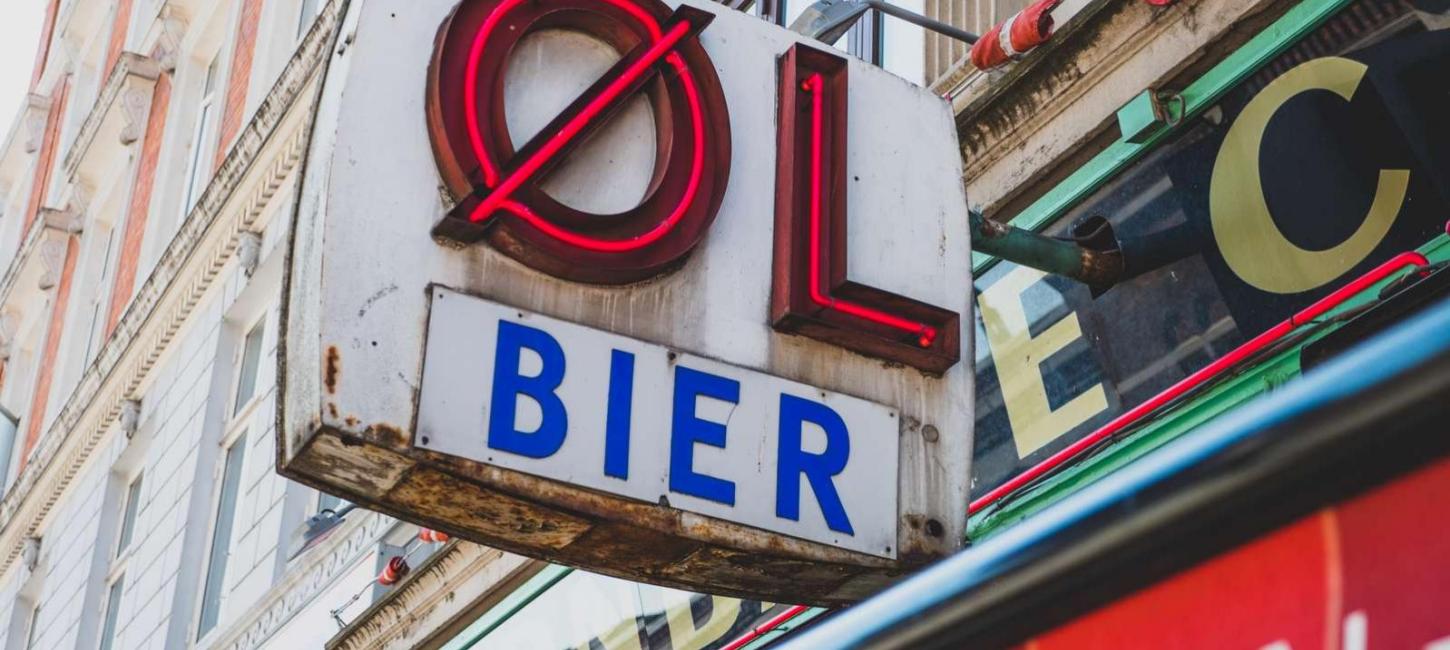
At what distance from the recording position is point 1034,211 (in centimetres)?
673

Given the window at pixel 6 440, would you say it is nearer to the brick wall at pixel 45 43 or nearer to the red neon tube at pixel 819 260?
the brick wall at pixel 45 43

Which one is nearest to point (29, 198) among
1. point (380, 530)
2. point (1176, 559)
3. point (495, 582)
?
point (380, 530)

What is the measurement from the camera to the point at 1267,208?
567cm

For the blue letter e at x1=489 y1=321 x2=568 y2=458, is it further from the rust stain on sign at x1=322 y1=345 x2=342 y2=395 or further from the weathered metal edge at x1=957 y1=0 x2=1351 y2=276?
the weathered metal edge at x1=957 y1=0 x2=1351 y2=276

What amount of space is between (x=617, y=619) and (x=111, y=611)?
971cm

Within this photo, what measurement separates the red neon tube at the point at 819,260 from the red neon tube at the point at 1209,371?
70cm

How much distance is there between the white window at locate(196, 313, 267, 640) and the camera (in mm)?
14570

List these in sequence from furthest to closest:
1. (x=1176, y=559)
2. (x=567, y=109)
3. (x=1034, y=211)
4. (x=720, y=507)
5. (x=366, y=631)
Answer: (x=366, y=631) → (x=1034, y=211) → (x=567, y=109) → (x=720, y=507) → (x=1176, y=559)

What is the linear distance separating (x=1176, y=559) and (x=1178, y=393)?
4.14 m

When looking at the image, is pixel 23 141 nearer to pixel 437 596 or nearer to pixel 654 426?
pixel 437 596

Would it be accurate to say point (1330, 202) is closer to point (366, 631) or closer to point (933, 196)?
point (933, 196)

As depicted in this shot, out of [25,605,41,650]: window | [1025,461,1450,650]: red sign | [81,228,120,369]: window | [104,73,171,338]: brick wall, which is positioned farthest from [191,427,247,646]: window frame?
[1025,461,1450,650]: red sign

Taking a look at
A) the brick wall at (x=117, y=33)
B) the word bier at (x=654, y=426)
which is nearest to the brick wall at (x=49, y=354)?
the brick wall at (x=117, y=33)

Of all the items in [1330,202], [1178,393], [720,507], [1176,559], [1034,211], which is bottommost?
[1176,559]
